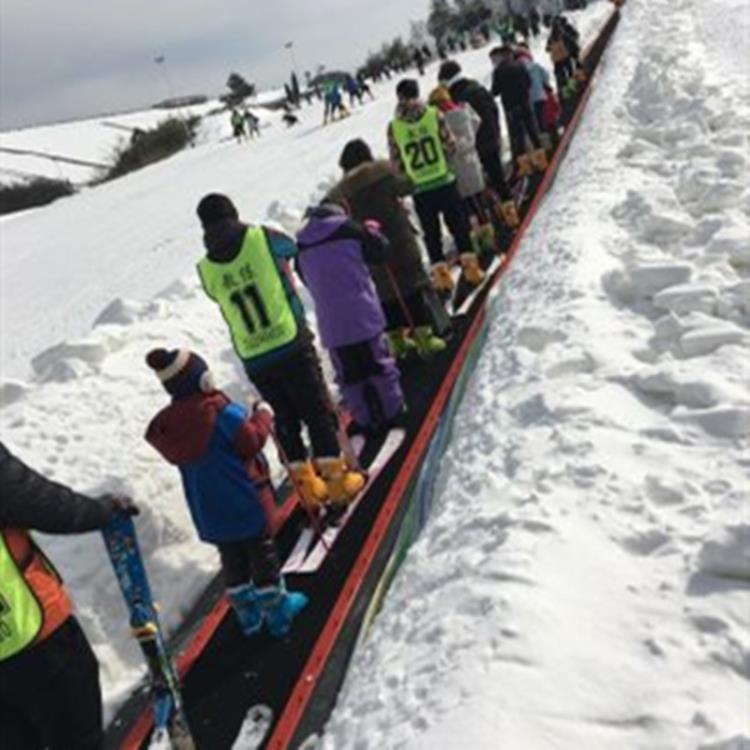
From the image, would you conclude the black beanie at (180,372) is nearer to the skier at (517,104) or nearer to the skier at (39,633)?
→ the skier at (39,633)

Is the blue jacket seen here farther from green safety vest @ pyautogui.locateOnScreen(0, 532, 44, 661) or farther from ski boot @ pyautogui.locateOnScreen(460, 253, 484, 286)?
ski boot @ pyautogui.locateOnScreen(460, 253, 484, 286)

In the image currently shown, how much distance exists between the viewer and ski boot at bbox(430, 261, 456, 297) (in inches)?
377

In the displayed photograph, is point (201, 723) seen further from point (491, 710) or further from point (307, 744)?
point (491, 710)

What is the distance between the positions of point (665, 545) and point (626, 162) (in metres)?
7.19

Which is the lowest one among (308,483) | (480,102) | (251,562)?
(308,483)

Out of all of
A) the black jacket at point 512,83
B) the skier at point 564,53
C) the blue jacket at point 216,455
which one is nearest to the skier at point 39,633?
the blue jacket at point 216,455

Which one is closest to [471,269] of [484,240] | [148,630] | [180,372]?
[484,240]

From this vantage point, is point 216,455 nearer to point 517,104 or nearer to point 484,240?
point 484,240

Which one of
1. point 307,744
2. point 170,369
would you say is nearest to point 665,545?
point 307,744

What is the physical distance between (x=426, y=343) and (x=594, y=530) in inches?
181

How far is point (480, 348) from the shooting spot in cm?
705

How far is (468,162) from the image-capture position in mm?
10406

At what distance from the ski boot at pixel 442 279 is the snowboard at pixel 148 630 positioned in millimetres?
5577

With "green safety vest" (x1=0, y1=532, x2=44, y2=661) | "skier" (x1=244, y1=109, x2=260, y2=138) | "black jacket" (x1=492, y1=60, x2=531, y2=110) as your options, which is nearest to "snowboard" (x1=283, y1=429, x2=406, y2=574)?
"green safety vest" (x1=0, y1=532, x2=44, y2=661)
